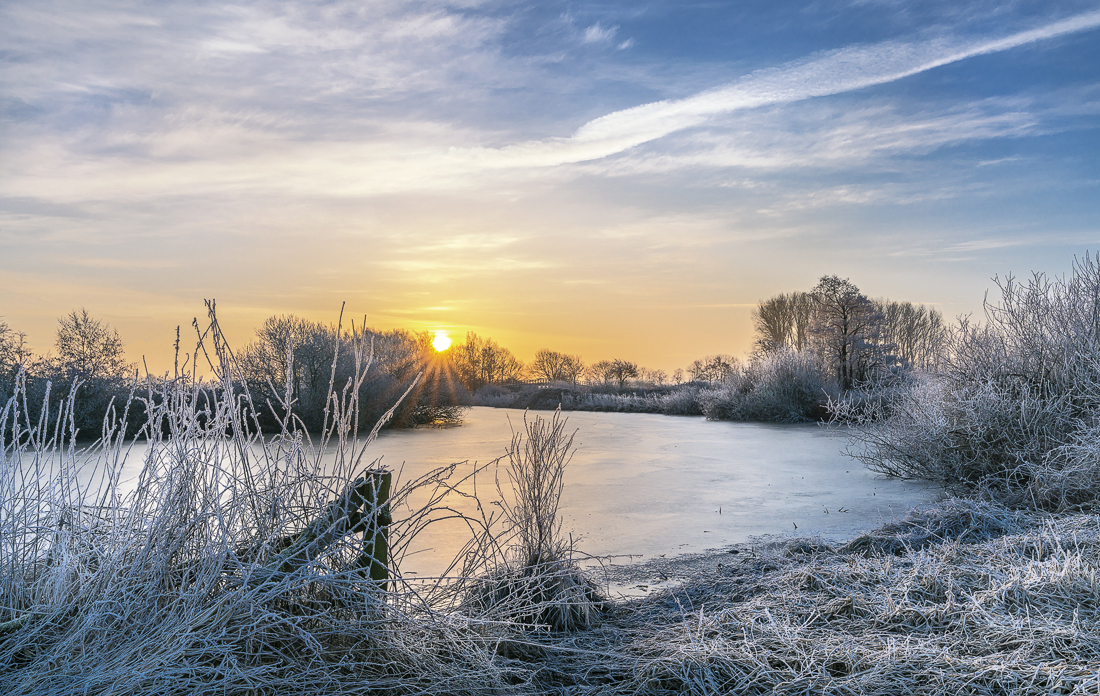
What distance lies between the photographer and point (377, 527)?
295cm

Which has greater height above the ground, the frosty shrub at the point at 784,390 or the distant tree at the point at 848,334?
the distant tree at the point at 848,334

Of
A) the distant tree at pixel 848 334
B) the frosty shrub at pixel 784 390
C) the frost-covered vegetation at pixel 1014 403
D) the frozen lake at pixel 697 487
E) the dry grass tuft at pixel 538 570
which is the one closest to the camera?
the dry grass tuft at pixel 538 570

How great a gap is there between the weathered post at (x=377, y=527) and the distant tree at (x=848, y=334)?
908 inches

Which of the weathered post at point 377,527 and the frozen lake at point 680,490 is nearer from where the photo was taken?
the weathered post at point 377,527

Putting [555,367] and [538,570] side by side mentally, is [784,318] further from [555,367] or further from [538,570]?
[538,570]

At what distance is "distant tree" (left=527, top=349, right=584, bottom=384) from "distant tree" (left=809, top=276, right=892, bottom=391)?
16958 millimetres

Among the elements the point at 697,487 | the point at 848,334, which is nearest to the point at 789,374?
the point at 848,334

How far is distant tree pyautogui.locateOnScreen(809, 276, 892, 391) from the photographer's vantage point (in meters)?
24.3

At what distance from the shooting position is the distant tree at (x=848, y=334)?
79.7 feet

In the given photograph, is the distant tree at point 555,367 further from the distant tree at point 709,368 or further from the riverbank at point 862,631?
the riverbank at point 862,631

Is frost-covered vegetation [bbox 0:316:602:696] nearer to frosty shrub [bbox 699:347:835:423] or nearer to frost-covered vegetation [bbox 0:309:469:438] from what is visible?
frost-covered vegetation [bbox 0:309:469:438]

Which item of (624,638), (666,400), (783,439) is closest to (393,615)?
(624,638)

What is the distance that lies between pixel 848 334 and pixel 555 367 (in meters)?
19.9

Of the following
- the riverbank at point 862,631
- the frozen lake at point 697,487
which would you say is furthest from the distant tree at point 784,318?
the riverbank at point 862,631
